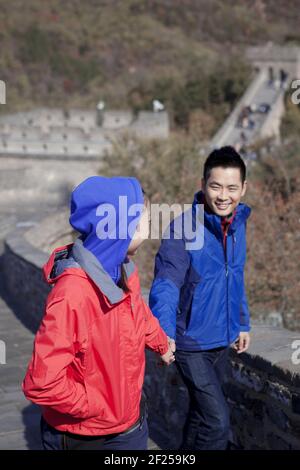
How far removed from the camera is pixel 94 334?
8.70ft

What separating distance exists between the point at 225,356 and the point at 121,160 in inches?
540

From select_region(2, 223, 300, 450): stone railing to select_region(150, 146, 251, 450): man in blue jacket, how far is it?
12.6 inches

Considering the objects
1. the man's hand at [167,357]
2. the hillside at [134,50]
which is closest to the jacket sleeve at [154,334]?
the man's hand at [167,357]

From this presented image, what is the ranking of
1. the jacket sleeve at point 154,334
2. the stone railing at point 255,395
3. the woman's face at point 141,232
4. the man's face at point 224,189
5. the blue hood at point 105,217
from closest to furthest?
the blue hood at point 105,217 → the woman's face at point 141,232 → the jacket sleeve at point 154,334 → the man's face at point 224,189 → the stone railing at point 255,395

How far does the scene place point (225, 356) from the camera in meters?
3.49

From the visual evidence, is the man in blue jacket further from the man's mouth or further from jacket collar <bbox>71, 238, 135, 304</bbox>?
jacket collar <bbox>71, 238, 135, 304</bbox>

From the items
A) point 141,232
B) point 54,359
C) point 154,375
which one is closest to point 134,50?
point 154,375

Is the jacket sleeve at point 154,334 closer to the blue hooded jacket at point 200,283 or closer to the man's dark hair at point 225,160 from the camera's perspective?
the blue hooded jacket at point 200,283

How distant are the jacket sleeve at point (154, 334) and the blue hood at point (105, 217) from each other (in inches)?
14.2

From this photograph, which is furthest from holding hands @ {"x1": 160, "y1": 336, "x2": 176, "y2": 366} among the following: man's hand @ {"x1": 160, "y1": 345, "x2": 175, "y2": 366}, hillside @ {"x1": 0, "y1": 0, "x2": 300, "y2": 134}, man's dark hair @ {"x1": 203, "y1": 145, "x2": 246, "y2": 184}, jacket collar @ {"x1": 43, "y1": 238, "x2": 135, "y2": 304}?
hillside @ {"x1": 0, "y1": 0, "x2": 300, "y2": 134}

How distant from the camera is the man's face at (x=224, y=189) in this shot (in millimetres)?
3367

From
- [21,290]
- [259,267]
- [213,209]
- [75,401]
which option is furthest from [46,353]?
[259,267]

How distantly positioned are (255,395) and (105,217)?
1.54 meters

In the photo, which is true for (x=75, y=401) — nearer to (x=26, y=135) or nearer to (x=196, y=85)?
(x=26, y=135)
